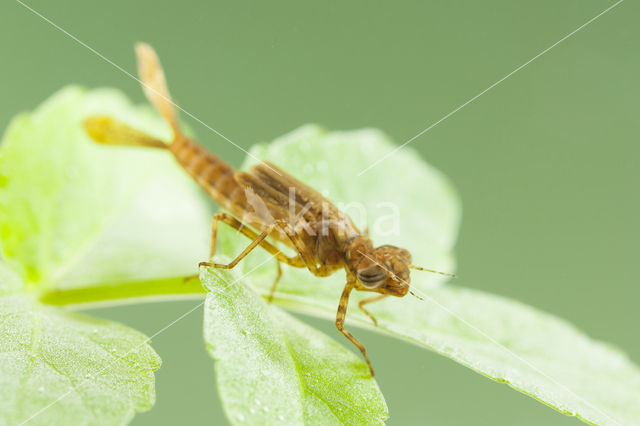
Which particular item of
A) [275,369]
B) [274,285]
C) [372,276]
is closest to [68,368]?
[275,369]

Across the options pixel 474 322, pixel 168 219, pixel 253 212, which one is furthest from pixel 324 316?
pixel 168 219

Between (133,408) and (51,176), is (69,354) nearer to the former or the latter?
(133,408)

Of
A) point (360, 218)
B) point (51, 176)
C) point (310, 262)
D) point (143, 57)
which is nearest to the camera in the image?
point (51, 176)

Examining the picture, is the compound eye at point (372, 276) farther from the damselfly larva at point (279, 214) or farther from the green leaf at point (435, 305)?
the green leaf at point (435, 305)

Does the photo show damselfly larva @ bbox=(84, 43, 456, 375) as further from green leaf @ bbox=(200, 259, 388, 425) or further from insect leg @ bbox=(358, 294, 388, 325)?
green leaf @ bbox=(200, 259, 388, 425)

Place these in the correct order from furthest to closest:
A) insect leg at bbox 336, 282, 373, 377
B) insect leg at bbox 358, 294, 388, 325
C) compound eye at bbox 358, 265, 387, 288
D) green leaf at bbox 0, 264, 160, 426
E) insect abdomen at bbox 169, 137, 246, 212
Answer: insect abdomen at bbox 169, 137, 246, 212 < compound eye at bbox 358, 265, 387, 288 < insect leg at bbox 336, 282, 373, 377 < insect leg at bbox 358, 294, 388, 325 < green leaf at bbox 0, 264, 160, 426

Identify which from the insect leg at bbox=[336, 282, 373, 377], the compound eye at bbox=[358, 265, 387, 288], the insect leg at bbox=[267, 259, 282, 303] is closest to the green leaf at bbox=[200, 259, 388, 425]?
the insect leg at bbox=[267, 259, 282, 303]
